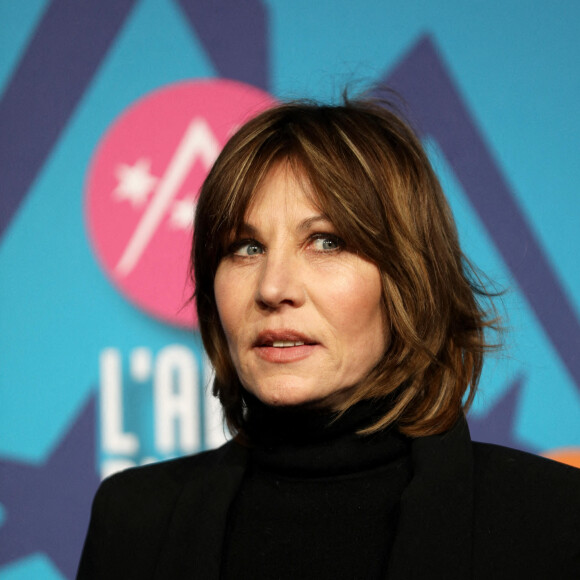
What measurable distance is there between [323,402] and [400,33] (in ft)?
3.31

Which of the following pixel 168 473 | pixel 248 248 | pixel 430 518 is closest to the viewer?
pixel 430 518

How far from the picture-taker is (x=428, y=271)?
105 cm

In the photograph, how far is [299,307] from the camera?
98 cm

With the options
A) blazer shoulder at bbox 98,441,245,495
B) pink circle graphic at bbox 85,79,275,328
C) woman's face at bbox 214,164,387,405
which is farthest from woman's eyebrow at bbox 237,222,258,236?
pink circle graphic at bbox 85,79,275,328

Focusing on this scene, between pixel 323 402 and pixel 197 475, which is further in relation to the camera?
pixel 197 475

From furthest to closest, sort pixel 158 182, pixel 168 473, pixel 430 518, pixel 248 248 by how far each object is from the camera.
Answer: pixel 158 182 → pixel 168 473 → pixel 248 248 → pixel 430 518

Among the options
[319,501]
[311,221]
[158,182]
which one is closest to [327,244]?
[311,221]

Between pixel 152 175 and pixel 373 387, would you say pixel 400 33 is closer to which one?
pixel 152 175

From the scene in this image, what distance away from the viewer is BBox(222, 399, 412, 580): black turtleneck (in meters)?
0.98

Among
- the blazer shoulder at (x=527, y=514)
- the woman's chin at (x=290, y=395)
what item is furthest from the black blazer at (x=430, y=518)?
the woman's chin at (x=290, y=395)

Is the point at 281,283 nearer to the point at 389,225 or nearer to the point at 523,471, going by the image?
the point at 389,225

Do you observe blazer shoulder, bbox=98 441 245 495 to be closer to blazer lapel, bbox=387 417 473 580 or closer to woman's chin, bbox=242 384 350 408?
woman's chin, bbox=242 384 350 408

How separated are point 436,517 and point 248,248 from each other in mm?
382

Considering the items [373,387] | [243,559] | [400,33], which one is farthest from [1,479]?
[400,33]
